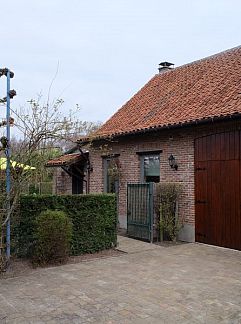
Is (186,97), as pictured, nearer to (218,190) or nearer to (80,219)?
(218,190)

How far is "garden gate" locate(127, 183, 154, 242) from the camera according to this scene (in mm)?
10414

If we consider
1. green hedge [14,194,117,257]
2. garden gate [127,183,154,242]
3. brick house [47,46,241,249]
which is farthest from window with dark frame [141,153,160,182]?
green hedge [14,194,117,257]

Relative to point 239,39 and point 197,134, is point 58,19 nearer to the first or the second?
point 197,134

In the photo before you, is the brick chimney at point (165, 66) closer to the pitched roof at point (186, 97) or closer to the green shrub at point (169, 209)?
the pitched roof at point (186, 97)

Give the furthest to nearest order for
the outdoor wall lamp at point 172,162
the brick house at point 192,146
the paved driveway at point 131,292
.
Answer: the outdoor wall lamp at point 172,162, the brick house at point 192,146, the paved driveway at point 131,292

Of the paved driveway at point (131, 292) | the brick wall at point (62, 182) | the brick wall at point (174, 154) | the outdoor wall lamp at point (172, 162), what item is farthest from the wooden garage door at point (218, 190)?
the brick wall at point (62, 182)

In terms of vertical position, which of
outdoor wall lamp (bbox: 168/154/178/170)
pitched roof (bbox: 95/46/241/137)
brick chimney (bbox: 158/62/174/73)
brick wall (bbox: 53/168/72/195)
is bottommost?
brick wall (bbox: 53/168/72/195)

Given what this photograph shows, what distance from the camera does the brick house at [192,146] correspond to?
374 inches

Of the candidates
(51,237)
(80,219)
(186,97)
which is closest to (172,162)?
(186,97)

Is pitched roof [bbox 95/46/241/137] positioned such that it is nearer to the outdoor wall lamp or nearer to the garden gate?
the outdoor wall lamp

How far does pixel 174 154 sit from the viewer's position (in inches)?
437

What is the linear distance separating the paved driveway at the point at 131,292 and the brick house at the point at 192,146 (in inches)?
68.8

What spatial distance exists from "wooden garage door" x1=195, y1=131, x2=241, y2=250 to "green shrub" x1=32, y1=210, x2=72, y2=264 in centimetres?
409

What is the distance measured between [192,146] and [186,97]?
2648mm
